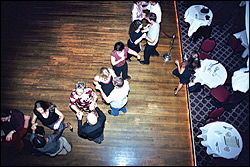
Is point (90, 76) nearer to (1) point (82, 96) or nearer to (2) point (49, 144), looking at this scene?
(1) point (82, 96)

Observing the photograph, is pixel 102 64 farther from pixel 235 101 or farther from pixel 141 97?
pixel 235 101

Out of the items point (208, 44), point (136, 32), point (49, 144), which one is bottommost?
point (49, 144)

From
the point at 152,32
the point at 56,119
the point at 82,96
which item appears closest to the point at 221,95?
the point at 152,32

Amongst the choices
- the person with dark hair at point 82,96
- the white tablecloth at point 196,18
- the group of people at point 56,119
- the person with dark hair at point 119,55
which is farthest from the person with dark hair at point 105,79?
the white tablecloth at point 196,18

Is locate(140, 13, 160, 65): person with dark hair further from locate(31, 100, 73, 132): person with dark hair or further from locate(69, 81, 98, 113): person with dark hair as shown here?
locate(31, 100, 73, 132): person with dark hair

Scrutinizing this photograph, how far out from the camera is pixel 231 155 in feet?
12.0

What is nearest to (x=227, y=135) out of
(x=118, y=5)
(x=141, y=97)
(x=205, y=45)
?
(x=141, y=97)

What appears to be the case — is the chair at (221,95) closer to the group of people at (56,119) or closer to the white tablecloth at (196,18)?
the white tablecloth at (196,18)

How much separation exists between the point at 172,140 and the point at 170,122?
440 mm

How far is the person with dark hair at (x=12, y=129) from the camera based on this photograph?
310 centimetres

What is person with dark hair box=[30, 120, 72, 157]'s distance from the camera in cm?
285

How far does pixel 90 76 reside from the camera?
493 cm

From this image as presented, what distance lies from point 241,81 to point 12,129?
516 centimetres

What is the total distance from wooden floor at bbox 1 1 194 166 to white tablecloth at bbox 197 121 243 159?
0.50 m
